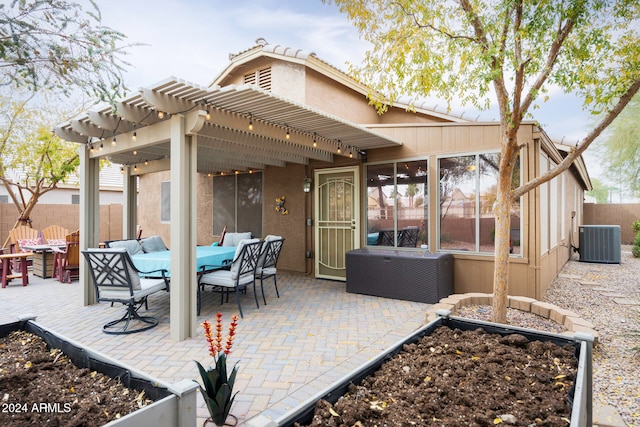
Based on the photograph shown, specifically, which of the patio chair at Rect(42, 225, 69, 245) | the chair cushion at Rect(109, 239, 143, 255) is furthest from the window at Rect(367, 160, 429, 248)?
the patio chair at Rect(42, 225, 69, 245)

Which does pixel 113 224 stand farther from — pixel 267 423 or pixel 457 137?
pixel 267 423

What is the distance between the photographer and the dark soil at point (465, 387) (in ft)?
4.63

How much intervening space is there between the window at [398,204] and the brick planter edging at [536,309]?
1.68m

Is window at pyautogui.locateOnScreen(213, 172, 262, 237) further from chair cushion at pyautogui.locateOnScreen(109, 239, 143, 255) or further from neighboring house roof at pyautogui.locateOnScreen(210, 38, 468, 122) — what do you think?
chair cushion at pyautogui.locateOnScreen(109, 239, 143, 255)

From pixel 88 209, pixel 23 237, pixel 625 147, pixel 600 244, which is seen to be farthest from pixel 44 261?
pixel 625 147

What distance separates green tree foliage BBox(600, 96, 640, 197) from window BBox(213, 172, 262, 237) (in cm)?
1122

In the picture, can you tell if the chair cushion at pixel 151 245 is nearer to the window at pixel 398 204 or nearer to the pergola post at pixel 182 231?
the pergola post at pixel 182 231

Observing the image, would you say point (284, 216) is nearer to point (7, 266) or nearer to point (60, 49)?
point (7, 266)

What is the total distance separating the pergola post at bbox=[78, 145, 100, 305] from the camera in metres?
5.15

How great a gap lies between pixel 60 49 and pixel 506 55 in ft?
10.8

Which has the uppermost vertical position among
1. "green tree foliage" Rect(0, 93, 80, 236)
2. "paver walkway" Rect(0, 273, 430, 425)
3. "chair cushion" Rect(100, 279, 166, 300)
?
"green tree foliage" Rect(0, 93, 80, 236)

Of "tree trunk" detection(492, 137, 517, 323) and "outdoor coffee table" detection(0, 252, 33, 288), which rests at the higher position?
"tree trunk" detection(492, 137, 517, 323)

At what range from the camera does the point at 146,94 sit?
335 cm

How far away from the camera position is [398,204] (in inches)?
245
